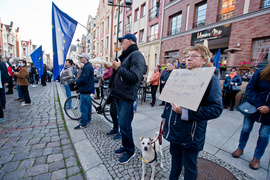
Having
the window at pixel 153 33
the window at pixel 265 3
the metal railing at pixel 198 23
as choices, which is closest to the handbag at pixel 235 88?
the window at pixel 265 3

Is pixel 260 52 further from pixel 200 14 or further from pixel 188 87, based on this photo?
pixel 188 87

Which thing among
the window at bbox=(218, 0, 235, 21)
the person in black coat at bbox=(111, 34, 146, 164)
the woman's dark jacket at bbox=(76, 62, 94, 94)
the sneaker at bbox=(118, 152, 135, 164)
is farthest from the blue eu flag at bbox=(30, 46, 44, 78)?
the window at bbox=(218, 0, 235, 21)

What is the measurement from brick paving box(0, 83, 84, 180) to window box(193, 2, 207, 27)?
1208cm

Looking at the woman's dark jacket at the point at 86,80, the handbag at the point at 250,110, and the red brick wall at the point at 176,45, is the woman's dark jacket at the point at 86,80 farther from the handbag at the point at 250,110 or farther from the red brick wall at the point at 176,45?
the red brick wall at the point at 176,45

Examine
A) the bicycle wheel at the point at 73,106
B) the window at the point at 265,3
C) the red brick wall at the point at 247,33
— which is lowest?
the bicycle wheel at the point at 73,106

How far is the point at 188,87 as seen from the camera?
4.51ft

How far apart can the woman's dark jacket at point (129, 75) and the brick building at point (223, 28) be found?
829 centimetres

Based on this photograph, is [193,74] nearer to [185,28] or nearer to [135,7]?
[185,28]

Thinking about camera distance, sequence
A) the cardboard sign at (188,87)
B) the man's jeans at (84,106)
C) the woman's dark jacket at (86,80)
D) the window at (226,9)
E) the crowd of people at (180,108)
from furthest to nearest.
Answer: the window at (226,9) < the man's jeans at (84,106) < the woman's dark jacket at (86,80) < the crowd of people at (180,108) < the cardboard sign at (188,87)

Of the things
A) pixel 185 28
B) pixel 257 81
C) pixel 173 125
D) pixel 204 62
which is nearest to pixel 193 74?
pixel 204 62

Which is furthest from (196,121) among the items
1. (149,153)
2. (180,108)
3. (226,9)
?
(226,9)

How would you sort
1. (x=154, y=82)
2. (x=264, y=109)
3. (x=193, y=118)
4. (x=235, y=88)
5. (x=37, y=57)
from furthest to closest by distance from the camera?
(x=37, y=57)
(x=154, y=82)
(x=235, y=88)
(x=264, y=109)
(x=193, y=118)

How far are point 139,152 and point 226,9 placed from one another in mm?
11403

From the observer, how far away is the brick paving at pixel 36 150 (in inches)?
84.0
